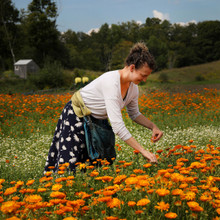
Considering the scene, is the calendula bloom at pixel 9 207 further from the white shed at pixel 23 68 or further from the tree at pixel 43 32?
the tree at pixel 43 32

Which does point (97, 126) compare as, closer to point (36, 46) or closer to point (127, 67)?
point (127, 67)

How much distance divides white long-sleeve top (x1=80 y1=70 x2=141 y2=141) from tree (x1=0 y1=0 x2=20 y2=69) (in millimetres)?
30408

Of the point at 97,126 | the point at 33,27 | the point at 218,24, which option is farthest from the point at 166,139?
the point at 218,24

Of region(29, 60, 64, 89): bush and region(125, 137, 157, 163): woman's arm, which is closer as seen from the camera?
region(125, 137, 157, 163): woman's arm

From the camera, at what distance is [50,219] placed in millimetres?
1720

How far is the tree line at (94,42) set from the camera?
3147 cm

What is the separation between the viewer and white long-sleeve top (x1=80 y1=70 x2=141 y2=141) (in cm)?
261

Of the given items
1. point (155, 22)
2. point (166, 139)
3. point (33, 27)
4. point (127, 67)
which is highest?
point (155, 22)

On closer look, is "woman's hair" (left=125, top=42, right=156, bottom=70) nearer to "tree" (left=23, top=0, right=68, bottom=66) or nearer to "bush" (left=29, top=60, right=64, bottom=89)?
"bush" (left=29, top=60, right=64, bottom=89)

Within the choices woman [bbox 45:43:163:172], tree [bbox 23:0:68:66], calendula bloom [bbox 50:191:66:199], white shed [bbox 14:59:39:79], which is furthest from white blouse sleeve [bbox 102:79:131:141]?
tree [bbox 23:0:68:66]

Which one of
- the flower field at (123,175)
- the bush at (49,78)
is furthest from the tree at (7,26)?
the flower field at (123,175)

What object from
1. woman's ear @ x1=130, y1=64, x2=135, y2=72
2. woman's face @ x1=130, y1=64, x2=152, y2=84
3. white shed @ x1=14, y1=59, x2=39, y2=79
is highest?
white shed @ x1=14, y1=59, x2=39, y2=79

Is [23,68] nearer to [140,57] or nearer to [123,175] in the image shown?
[140,57]

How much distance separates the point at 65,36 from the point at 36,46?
24798 mm
